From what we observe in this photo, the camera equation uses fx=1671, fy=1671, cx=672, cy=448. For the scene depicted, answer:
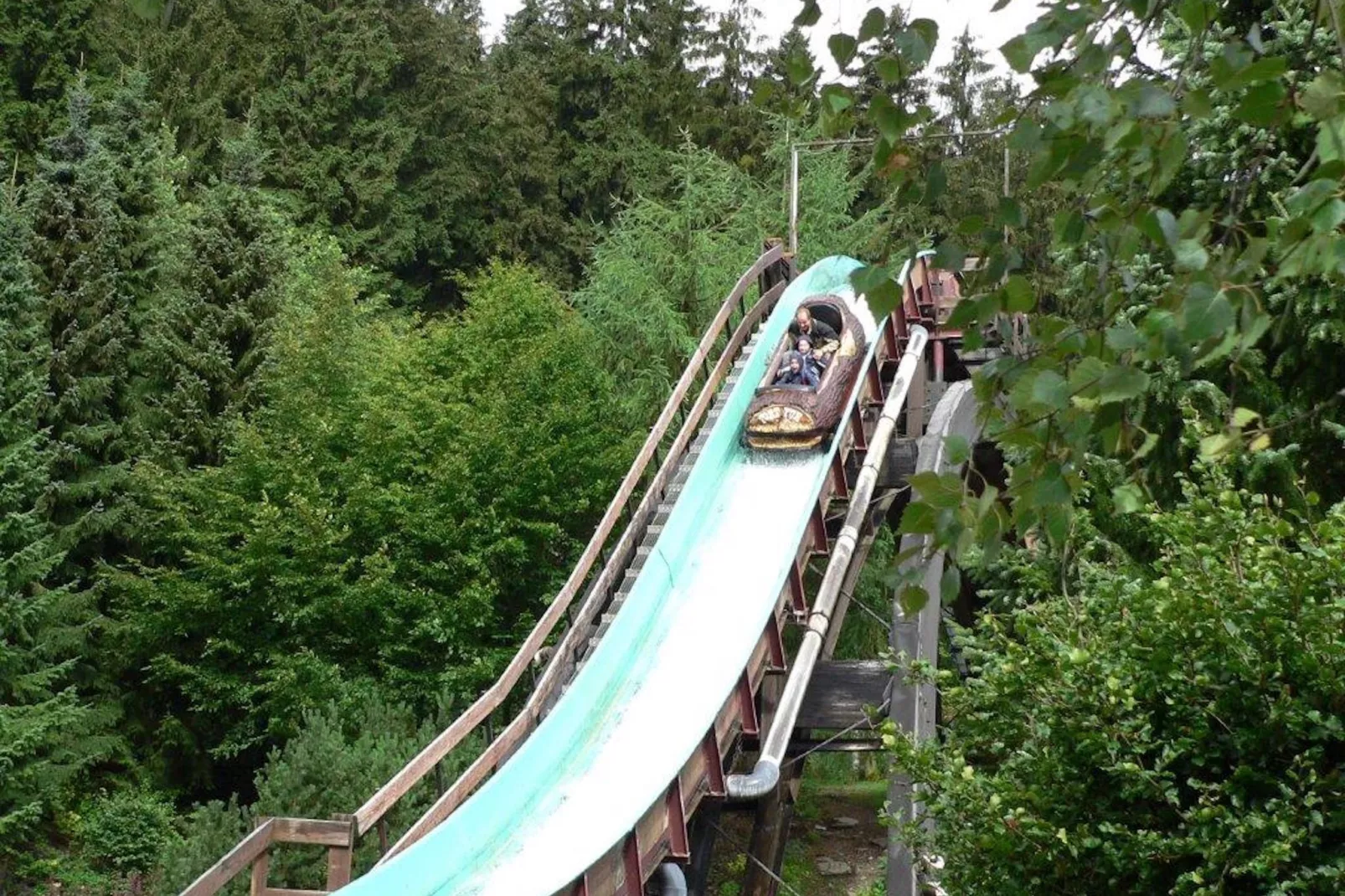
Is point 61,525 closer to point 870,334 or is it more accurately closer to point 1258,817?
point 870,334

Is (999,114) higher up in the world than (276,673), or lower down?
higher up

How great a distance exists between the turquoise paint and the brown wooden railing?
25cm

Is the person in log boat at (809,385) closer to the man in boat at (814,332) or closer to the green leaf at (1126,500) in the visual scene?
the man in boat at (814,332)

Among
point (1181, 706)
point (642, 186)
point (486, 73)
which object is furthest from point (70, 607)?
point (486, 73)

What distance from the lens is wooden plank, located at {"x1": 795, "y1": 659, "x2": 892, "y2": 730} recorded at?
41.1 feet

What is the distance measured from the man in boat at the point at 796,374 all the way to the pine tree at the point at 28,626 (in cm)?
781

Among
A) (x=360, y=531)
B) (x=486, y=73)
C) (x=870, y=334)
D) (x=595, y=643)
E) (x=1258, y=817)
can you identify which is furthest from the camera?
(x=486, y=73)

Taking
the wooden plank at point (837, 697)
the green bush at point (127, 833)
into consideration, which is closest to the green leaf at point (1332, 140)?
the wooden plank at point (837, 697)

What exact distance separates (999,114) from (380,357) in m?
20.6

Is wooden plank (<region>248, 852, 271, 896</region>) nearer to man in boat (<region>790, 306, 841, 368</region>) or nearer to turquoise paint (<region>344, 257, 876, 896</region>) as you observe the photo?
turquoise paint (<region>344, 257, 876, 896</region>)

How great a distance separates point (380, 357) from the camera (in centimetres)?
2284

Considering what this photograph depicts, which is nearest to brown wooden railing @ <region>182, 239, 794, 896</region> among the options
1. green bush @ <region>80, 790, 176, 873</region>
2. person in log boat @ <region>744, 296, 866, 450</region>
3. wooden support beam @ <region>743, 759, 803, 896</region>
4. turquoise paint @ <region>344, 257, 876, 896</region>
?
turquoise paint @ <region>344, 257, 876, 896</region>

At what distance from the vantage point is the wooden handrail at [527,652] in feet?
32.5

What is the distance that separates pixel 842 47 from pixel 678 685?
10.1 meters
